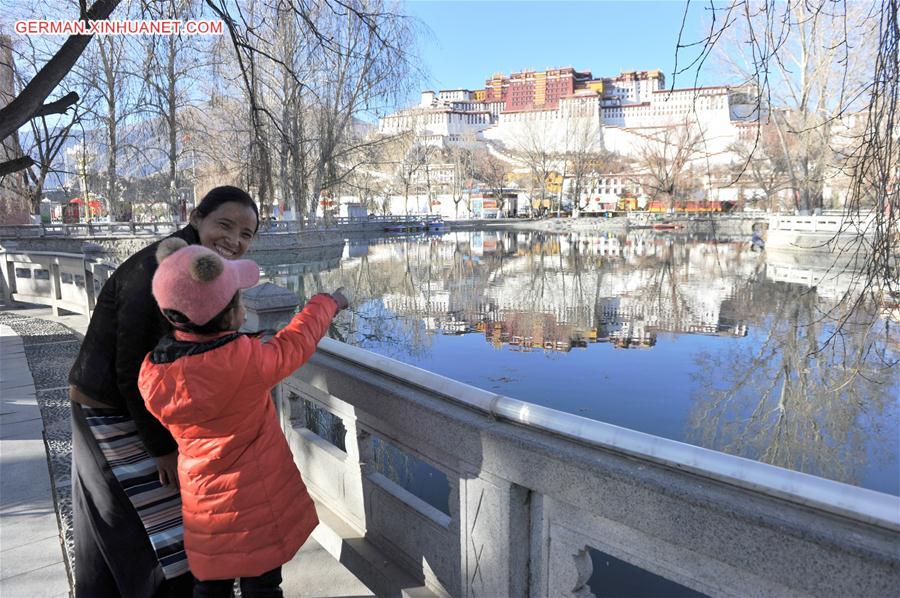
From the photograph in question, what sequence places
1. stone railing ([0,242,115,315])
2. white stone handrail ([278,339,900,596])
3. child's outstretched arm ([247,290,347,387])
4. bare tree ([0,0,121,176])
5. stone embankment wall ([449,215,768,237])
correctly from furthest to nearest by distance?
stone embankment wall ([449,215,768,237])
stone railing ([0,242,115,315])
bare tree ([0,0,121,176])
child's outstretched arm ([247,290,347,387])
white stone handrail ([278,339,900,596])

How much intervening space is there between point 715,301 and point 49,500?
13045 mm

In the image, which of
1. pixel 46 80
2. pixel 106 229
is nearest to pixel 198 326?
pixel 46 80

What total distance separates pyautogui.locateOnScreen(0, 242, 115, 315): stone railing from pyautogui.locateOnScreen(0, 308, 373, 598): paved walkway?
170cm

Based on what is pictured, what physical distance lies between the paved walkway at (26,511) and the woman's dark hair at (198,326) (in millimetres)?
1527

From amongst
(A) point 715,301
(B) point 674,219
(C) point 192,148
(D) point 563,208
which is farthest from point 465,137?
(A) point 715,301

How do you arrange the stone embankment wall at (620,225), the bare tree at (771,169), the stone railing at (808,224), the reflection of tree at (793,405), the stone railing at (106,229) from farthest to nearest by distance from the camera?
the stone embankment wall at (620,225), the bare tree at (771,169), the stone railing at (106,229), the stone railing at (808,224), the reflection of tree at (793,405)

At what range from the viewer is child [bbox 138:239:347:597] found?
149 centimetres

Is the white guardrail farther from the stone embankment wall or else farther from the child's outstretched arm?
the stone embankment wall

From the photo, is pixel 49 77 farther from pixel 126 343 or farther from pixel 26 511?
pixel 126 343

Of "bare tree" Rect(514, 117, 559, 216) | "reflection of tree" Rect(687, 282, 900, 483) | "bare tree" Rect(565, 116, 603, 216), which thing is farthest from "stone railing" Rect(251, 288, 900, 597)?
"bare tree" Rect(514, 117, 559, 216)

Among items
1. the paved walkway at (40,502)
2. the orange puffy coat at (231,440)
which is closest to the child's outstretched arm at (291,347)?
the orange puffy coat at (231,440)

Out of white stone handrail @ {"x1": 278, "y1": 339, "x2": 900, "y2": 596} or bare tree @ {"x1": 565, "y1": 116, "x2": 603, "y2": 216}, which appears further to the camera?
bare tree @ {"x1": 565, "y1": 116, "x2": 603, "y2": 216}

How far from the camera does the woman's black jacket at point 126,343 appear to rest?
1641mm

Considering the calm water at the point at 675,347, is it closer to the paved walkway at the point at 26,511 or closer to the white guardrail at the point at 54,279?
the paved walkway at the point at 26,511
